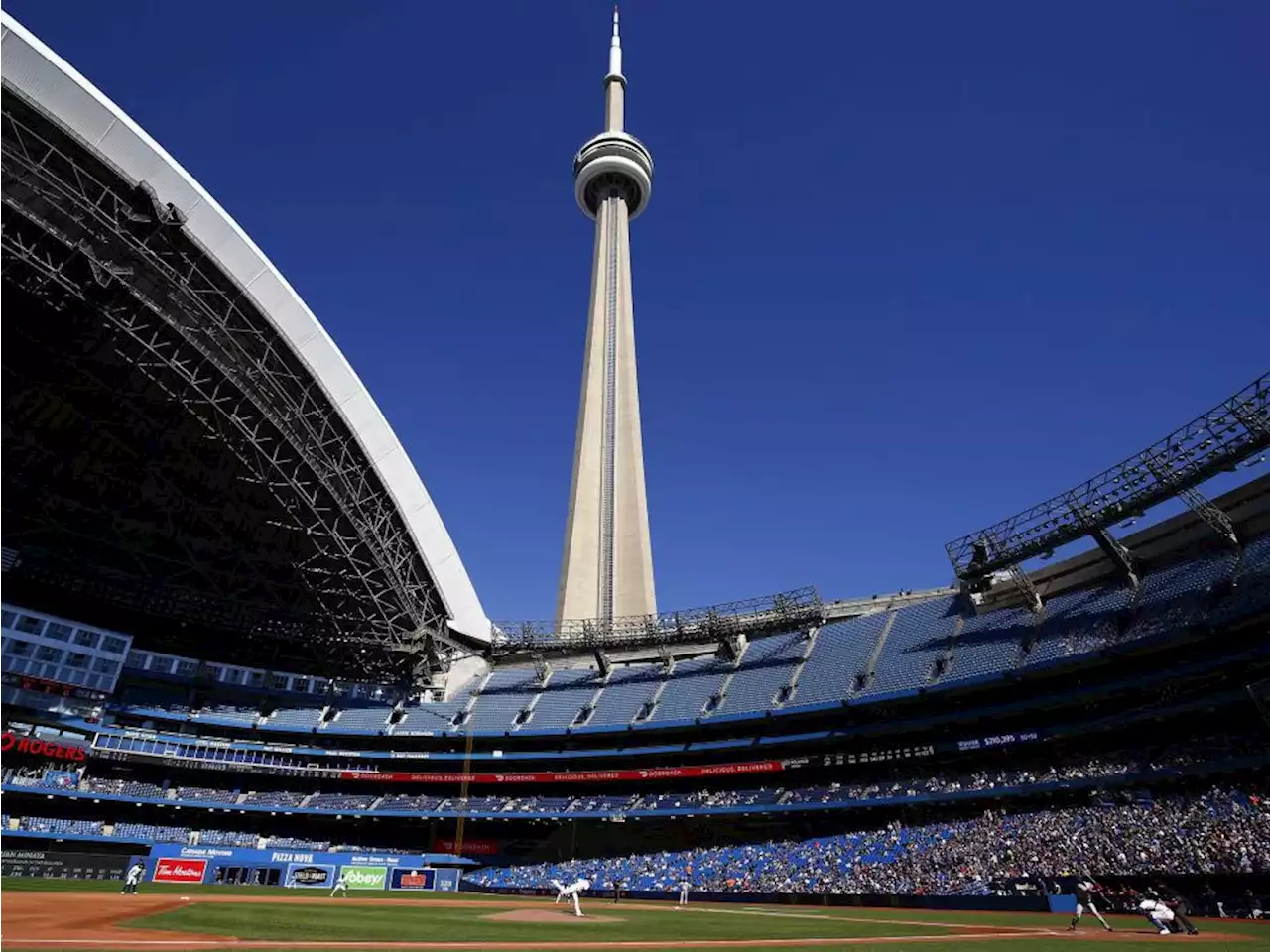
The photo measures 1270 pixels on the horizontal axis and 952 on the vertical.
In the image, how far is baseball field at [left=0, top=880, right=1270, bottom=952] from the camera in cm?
1673

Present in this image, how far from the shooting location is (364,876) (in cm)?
4859

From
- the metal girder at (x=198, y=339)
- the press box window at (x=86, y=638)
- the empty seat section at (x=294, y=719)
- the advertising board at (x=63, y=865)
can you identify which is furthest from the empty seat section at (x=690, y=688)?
the press box window at (x=86, y=638)

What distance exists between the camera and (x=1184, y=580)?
41.3 m

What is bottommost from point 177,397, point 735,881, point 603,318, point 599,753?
point 735,881

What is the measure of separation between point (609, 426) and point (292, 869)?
58.0m

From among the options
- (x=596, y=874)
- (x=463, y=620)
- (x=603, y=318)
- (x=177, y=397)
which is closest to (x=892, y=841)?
(x=596, y=874)

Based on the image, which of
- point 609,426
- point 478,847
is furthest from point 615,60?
point 478,847

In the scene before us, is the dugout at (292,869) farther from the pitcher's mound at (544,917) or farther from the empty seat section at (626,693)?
the pitcher's mound at (544,917)

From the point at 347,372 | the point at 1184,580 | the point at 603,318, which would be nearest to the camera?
the point at 1184,580

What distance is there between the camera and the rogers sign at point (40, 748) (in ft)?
165

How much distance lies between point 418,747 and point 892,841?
38284mm

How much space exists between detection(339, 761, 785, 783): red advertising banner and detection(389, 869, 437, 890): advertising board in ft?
29.3

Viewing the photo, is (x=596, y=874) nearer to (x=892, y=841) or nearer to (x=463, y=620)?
(x=892, y=841)

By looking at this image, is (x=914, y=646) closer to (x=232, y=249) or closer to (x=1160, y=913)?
(x=1160, y=913)
